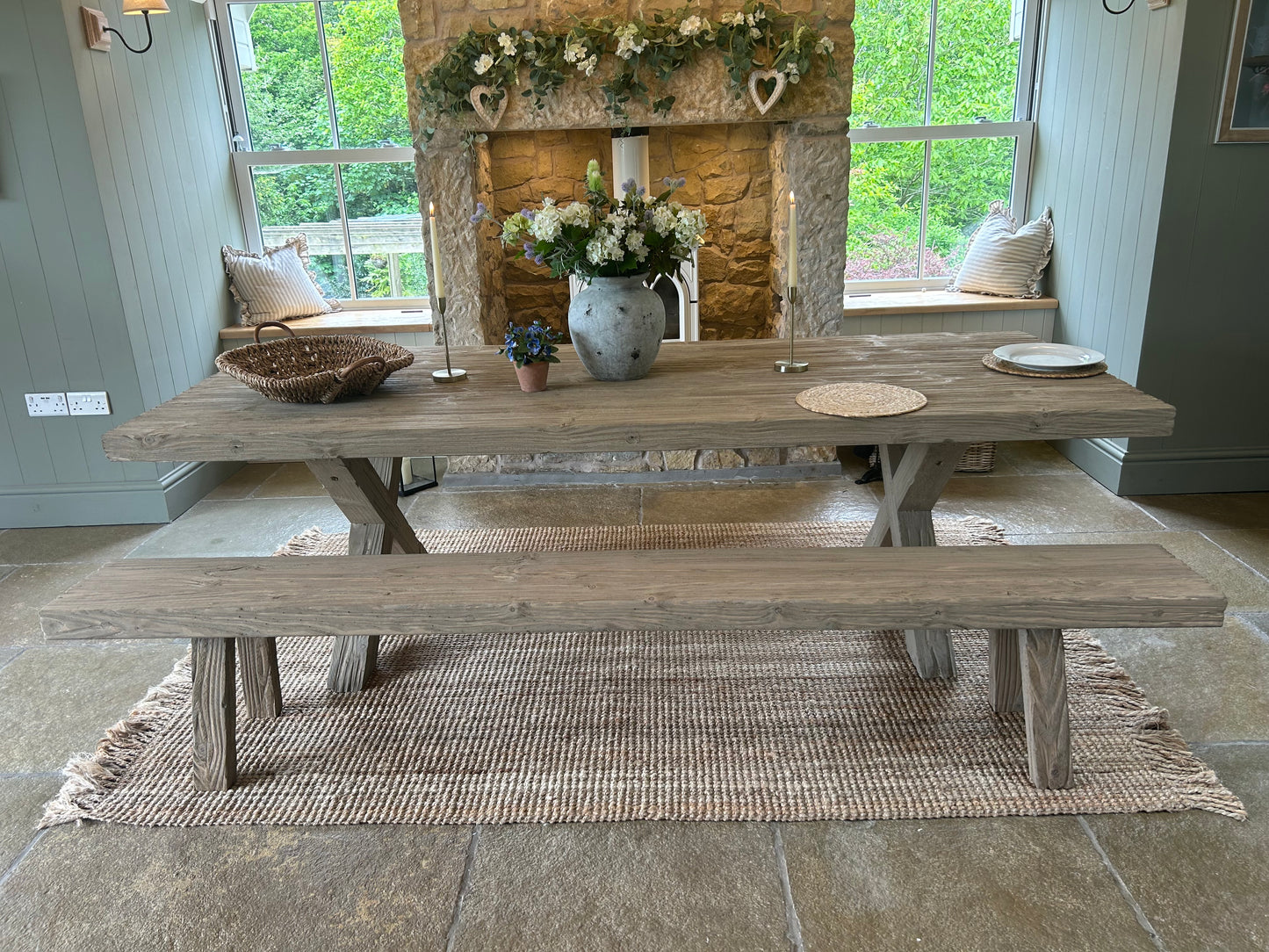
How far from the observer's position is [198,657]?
1.83 metres

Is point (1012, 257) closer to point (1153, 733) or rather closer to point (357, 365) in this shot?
point (1153, 733)

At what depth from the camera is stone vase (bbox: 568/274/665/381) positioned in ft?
6.70

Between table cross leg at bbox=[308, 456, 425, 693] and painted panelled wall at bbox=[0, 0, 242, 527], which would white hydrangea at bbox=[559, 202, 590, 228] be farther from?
painted panelled wall at bbox=[0, 0, 242, 527]

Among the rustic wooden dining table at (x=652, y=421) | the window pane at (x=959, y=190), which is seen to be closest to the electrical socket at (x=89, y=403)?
the rustic wooden dining table at (x=652, y=421)

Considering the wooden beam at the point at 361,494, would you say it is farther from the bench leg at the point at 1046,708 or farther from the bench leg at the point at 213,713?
the bench leg at the point at 1046,708

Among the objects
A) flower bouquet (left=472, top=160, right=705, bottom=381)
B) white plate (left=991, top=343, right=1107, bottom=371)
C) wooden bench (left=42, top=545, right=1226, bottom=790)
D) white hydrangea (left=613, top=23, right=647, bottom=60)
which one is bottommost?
wooden bench (left=42, top=545, right=1226, bottom=790)

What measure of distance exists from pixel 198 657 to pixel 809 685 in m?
1.34

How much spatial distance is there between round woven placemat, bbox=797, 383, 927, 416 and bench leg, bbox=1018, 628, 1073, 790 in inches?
19.3

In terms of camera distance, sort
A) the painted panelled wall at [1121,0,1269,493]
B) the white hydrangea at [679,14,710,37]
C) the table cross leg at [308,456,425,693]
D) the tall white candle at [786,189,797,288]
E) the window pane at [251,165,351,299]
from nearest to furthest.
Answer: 1. the tall white candle at [786,189,797,288]
2. the table cross leg at [308,456,425,693]
3. the painted panelled wall at [1121,0,1269,493]
4. the white hydrangea at [679,14,710,37]
5. the window pane at [251,165,351,299]

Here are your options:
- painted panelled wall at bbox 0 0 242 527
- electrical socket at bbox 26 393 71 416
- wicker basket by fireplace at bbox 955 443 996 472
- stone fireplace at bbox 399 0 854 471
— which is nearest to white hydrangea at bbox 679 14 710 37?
stone fireplace at bbox 399 0 854 471

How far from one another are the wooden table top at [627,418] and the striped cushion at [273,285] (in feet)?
6.61

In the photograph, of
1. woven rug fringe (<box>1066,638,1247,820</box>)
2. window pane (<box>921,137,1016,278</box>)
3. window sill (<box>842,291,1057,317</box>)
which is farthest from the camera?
window pane (<box>921,137,1016,278</box>)

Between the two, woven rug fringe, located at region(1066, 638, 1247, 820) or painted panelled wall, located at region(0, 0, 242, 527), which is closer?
woven rug fringe, located at region(1066, 638, 1247, 820)

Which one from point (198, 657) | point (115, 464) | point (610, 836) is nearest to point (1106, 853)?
point (610, 836)
